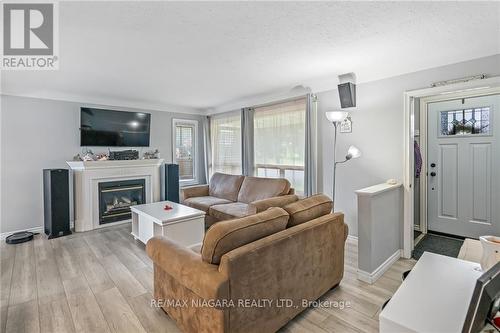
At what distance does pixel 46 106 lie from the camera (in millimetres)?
4090

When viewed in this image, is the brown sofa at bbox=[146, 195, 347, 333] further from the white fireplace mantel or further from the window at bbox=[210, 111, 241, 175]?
the window at bbox=[210, 111, 241, 175]

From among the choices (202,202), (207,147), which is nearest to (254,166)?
(202,202)

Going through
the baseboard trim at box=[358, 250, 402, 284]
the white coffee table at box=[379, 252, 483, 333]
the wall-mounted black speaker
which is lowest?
the baseboard trim at box=[358, 250, 402, 284]

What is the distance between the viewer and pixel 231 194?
4586 mm

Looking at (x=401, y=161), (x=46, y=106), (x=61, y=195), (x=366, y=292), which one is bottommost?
(x=366, y=292)

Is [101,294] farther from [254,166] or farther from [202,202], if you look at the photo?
[254,166]

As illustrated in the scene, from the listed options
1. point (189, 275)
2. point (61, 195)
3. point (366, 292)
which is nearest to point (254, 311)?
point (189, 275)

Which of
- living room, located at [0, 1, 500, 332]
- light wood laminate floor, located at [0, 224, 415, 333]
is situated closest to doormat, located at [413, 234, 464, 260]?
living room, located at [0, 1, 500, 332]

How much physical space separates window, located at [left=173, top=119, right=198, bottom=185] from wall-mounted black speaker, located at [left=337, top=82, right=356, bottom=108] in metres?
3.65

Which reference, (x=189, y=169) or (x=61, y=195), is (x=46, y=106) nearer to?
(x=61, y=195)

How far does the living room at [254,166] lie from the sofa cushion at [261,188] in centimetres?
4

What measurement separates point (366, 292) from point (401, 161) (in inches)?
64.3

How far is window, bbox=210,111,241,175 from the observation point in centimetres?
522

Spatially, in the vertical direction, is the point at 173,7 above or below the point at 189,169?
above
